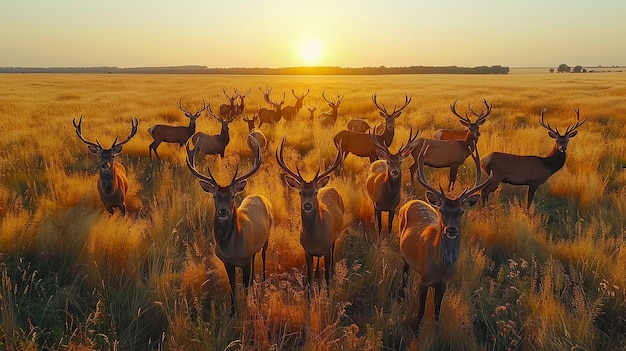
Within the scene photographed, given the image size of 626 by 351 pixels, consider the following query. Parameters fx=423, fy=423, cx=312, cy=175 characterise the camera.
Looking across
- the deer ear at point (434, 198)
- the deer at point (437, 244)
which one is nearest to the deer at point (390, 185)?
the deer at point (437, 244)

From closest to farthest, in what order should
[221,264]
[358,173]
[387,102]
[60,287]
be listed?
[60,287] < [221,264] < [358,173] < [387,102]

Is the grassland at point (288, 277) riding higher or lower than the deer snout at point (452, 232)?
lower

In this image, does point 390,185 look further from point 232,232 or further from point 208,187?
point 208,187

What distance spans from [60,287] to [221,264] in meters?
1.85

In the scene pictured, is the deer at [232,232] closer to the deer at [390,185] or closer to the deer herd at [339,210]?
the deer herd at [339,210]

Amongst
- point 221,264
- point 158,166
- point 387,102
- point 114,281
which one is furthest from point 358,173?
point 387,102

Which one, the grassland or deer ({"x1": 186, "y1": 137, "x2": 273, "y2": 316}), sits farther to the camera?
deer ({"x1": 186, "y1": 137, "x2": 273, "y2": 316})

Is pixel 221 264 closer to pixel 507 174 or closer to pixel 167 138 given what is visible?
pixel 507 174

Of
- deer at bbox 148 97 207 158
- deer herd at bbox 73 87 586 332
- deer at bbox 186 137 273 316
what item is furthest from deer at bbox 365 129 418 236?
deer at bbox 148 97 207 158

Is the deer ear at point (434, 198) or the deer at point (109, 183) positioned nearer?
the deer ear at point (434, 198)

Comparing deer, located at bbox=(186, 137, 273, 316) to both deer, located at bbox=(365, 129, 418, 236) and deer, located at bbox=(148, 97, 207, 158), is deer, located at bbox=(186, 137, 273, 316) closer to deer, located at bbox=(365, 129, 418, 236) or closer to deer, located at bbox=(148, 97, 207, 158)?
deer, located at bbox=(365, 129, 418, 236)

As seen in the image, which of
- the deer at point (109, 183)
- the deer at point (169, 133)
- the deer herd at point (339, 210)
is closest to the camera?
the deer herd at point (339, 210)

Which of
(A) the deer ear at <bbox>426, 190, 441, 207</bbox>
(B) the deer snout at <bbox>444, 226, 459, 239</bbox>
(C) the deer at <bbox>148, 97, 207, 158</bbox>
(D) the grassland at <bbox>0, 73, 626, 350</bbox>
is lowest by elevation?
(D) the grassland at <bbox>0, 73, 626, 350</bbox>

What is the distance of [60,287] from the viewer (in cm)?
495
